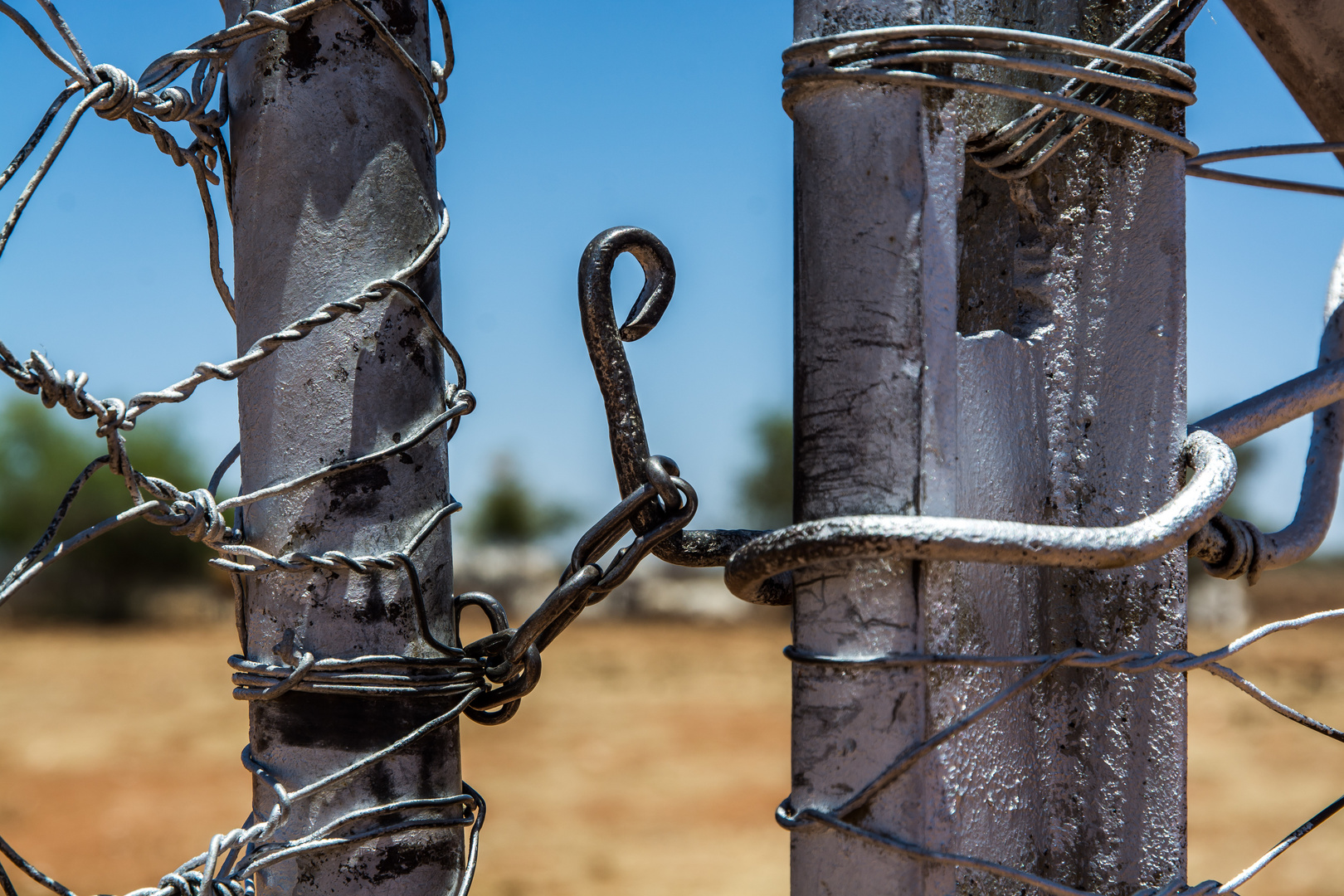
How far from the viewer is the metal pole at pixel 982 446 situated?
1.03 meters

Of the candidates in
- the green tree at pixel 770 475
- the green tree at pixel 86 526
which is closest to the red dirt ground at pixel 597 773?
the green tree at pixel 86 526

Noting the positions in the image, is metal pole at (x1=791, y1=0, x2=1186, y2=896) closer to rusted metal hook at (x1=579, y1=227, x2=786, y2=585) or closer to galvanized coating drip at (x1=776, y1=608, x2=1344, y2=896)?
galvanized coating drip at (x1=776, y1=608, x2=1344, y2=896)

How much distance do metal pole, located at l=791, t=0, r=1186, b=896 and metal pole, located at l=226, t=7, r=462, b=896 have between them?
50 cm

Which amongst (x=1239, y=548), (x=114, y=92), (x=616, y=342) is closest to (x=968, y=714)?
(x=1239, y=548)

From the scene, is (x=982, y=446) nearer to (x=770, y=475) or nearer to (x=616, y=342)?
(x=616, y=342)

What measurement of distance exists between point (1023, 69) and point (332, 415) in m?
0.85

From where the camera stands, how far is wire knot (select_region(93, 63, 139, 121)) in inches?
47.0

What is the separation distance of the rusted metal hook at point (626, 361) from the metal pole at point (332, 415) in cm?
25

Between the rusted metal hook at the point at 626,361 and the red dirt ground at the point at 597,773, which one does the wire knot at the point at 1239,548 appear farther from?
the red dirt ground at the point at 597,773

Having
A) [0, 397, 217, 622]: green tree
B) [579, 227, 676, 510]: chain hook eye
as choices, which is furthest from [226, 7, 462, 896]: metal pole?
[0, 397, 217, 622]: green tree

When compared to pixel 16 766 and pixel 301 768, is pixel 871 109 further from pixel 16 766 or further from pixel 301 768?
pixel 16 766

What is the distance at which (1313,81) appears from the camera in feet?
4.93

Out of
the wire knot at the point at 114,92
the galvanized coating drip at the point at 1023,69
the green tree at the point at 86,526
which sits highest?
the green tree at the point at 86,526

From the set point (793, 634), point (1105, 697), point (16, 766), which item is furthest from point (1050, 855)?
point (16, 766)
